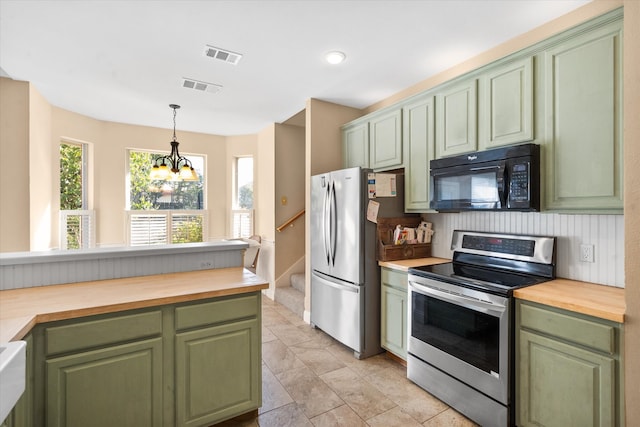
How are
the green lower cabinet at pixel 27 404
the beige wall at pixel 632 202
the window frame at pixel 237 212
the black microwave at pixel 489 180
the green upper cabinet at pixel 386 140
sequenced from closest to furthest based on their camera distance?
the green lower cabinet at pixel 27 404, the beige wall at pixel 632 202, the black microwave at pixel 489 180, the green upper cabinet at pixel 386 140, the window frame at pixel 237 212

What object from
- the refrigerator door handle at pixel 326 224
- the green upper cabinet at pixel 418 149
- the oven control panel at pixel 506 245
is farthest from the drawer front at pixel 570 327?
the refrigerator door handle at pixel 326 224

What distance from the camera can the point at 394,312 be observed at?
2.81 metres

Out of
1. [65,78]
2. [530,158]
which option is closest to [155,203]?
[65,78]

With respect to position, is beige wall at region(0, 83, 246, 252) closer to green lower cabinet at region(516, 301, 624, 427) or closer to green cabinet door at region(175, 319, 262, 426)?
green cabinet door at region(175, 319, 262, 426)

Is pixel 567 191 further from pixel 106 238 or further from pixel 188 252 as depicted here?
pixel 106 238

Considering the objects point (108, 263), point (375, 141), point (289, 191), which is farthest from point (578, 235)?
point (289, 191)

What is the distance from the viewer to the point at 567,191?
193cm

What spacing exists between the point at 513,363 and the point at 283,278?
3397mm

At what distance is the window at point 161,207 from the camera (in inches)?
204

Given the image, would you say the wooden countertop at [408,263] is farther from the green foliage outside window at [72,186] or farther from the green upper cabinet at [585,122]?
the green foliage outside window at [72,186]

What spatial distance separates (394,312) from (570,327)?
1352 millimetres

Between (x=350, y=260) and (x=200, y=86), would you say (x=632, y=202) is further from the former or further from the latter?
(x=200, y=86)

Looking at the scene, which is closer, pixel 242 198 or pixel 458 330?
pixel 458 330

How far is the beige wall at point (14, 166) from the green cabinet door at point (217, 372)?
2.74 metres
